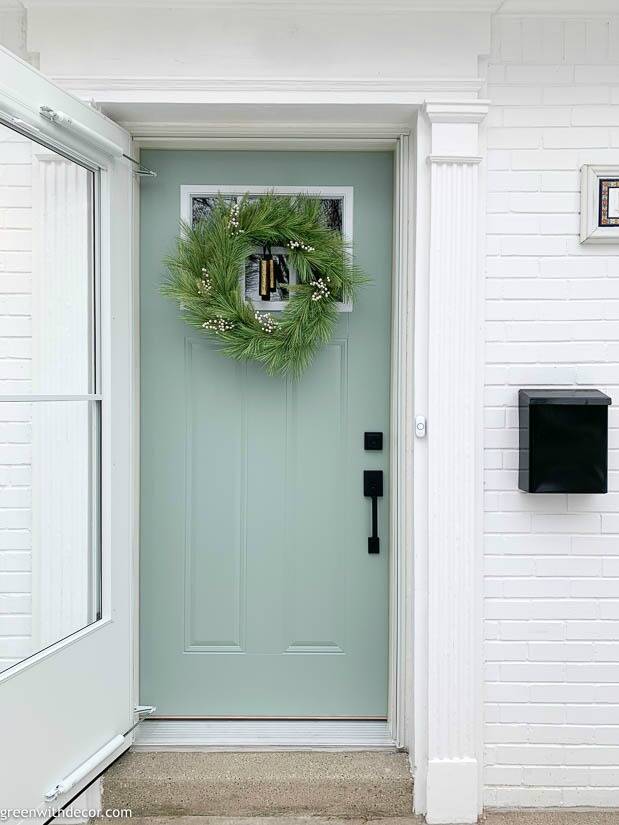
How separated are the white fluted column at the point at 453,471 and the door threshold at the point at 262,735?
0.27 meters

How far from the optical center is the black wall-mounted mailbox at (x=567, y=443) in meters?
1.99

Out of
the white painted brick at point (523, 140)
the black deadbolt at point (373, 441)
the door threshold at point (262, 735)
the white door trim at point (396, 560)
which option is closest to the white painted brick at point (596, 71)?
the white painted brick at point (523, 140)

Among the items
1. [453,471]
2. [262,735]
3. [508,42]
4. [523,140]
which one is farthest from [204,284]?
[262,735]

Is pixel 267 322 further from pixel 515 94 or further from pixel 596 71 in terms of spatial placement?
pixel 596 71

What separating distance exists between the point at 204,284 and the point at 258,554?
96 cm

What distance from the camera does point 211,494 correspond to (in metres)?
2.31

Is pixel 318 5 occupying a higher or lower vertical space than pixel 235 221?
higher

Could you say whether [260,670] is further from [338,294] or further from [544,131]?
[544,131]

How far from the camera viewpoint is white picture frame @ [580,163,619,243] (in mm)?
2053

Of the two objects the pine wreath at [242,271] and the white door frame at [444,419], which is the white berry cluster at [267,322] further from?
the white door frame at [444,419]

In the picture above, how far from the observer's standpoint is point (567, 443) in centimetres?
200

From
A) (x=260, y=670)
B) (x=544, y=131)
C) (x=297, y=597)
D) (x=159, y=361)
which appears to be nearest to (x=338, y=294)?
(x=159, y=361)

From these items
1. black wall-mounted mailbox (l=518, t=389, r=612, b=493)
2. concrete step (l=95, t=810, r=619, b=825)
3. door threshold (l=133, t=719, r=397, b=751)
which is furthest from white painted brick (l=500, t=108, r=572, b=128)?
concrete step (l=95, t=810, r=619, b=825)

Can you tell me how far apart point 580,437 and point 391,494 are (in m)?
0.65
